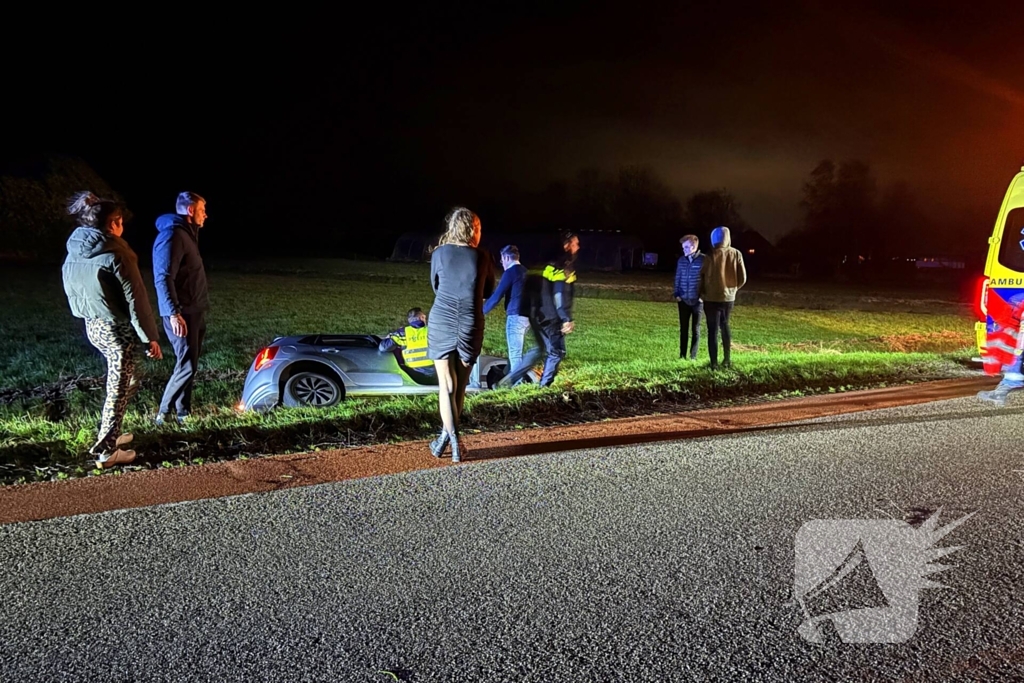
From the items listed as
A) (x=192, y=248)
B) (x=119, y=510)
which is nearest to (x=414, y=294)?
(x=192, y=248)

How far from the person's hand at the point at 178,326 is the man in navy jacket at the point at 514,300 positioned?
125 inches

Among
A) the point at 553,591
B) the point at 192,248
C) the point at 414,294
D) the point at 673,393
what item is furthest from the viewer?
the point at 414,294

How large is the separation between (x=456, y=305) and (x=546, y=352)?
11.6 ft

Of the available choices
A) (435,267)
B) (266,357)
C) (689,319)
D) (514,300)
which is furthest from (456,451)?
(689,319)

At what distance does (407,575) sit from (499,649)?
80 centimetres

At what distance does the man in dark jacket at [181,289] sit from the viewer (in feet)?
20.9

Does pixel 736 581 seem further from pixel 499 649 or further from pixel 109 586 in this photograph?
pixel 109 586

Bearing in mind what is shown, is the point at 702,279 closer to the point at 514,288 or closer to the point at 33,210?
Answer: the point at 514,288

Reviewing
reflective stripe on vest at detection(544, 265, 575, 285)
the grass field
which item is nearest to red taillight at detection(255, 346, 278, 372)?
the grass field

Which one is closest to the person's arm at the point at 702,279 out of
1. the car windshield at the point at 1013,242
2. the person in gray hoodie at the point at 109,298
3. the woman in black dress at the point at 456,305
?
the car windshield at the point at 1013,242

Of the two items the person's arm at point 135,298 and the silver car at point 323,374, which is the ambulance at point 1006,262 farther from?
the person's arm at point 135,298

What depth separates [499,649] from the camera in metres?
3.07

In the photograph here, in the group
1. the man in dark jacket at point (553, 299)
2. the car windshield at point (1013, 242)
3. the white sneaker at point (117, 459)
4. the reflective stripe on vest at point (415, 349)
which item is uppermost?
the car windshield at point (1013, 242)

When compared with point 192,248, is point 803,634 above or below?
below
